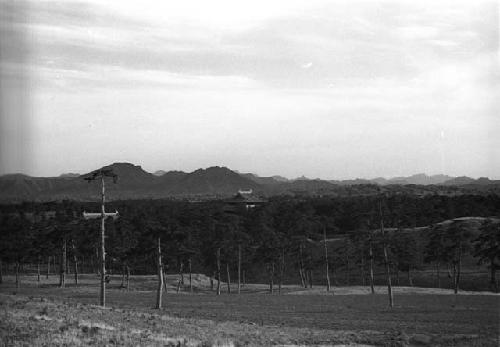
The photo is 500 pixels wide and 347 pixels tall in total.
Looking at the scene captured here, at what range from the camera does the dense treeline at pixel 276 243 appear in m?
67.9

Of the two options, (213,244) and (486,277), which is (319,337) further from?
(486,277)

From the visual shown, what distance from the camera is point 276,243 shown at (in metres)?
80.3

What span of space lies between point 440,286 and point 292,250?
22.7 meters

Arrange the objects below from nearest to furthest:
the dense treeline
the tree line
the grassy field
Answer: the grassy field < the tree line < the dense treeline

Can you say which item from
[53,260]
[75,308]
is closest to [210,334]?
[75,308]

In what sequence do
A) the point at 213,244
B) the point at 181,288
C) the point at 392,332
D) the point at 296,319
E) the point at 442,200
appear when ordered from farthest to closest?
the point at 442,200 < the point at 181,288 < the point at 213,244 < the point at 296,319 < the point at 392,332

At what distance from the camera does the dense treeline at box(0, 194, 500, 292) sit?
67.9 meters

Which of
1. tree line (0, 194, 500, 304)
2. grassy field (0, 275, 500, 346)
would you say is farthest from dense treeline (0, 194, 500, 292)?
grassy field (0, 275, 500, 346)

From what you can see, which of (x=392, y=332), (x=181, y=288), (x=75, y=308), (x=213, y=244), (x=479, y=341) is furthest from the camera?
(x=181, y=288)

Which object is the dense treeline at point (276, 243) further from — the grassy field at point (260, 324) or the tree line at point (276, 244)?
the grassy field at point (260, 324)

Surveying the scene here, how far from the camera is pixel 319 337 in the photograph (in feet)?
96.0

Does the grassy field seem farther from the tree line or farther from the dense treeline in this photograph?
the dense treeline

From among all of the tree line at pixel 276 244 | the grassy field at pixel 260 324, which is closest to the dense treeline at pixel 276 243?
the tree line at pixel 276 244

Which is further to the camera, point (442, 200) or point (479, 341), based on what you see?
point (442, 200)
